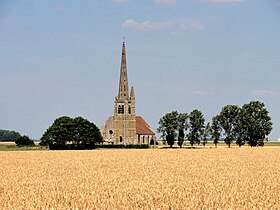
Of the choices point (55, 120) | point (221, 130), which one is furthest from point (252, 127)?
point (55, 120)

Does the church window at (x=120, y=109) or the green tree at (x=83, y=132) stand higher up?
the church window at (x=120, y=109)

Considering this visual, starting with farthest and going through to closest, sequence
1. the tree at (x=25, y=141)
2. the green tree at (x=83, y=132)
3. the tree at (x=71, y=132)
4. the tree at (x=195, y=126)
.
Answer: the tree at (x=195, y=126)
the tree at (x=25, y=141)
the green tree at (x=83, y=132)
the tree at (x=71, y=132)

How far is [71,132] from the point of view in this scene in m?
107

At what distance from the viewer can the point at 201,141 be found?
123 meters

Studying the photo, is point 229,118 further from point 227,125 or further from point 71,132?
point 71,132

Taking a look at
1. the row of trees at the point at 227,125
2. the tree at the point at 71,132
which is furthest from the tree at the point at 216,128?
the tree at the point at 71,132

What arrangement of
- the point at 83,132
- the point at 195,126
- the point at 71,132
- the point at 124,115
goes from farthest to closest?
the point at 124,115 → the point at 195,126 → the point at 83,132 → the point at 71,132

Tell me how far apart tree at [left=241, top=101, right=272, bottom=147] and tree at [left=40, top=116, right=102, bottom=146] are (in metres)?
33.5

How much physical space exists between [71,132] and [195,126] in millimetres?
34219

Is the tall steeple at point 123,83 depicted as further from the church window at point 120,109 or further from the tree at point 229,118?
the tree at point 229,118

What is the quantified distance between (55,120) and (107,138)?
44.4 m

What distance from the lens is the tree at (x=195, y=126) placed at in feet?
406

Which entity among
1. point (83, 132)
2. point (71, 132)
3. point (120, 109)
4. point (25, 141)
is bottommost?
point (25, 141)

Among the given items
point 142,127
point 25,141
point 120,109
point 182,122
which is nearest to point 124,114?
point 120,109
